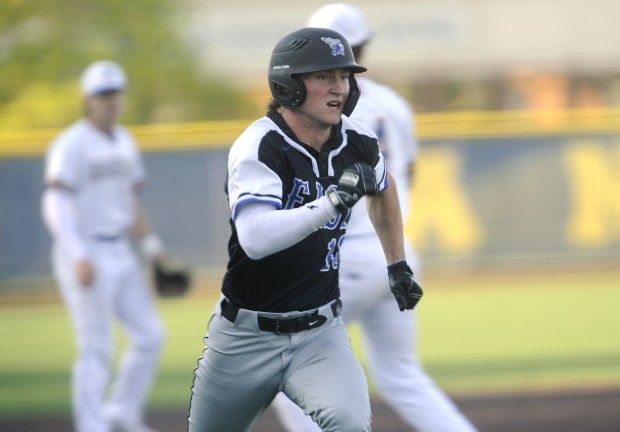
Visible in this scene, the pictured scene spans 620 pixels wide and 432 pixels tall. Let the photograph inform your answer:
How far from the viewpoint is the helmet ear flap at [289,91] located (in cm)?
392

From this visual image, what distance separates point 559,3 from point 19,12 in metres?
11.4

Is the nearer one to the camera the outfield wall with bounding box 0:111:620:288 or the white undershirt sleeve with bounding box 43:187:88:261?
the white undershirt sleeve with bounding box 43:187:88:261

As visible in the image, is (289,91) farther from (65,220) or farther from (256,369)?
(65,220)

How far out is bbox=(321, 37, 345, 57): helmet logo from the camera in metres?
3.89

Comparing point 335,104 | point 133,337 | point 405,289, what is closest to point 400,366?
point 405,289

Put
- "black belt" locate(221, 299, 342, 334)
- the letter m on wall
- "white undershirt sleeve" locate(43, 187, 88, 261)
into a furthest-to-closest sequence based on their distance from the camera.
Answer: the letter m on wall, "white undershirt sleeve" locate(43, 187, 88, 261), "black belt" locate(221, 299, 342, 334)

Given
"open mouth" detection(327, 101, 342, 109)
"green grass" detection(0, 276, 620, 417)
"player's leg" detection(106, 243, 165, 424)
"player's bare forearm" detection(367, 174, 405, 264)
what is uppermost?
"open mouth" detection(327, 101, 342, 109)

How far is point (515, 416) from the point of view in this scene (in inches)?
272

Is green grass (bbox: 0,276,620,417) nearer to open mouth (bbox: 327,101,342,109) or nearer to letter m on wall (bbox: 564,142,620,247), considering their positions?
letter m on wall (bbox: 564,142,620,247)

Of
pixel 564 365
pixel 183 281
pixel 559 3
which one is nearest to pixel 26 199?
pixel 183 281

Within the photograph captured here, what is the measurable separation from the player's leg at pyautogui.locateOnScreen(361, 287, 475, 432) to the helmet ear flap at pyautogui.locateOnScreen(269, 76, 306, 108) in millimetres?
1459

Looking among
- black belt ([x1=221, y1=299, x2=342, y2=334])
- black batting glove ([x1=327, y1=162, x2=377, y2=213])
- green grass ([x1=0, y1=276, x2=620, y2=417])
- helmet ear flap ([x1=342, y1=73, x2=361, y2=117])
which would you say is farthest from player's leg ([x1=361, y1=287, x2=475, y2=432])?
green grass ([x1=0, y1=276, x2=620, y2=417])

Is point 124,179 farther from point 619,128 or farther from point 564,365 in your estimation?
point 619,128

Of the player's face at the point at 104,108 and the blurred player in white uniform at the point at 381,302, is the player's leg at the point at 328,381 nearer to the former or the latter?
the blurred player in white uniform at the point at 381,302
